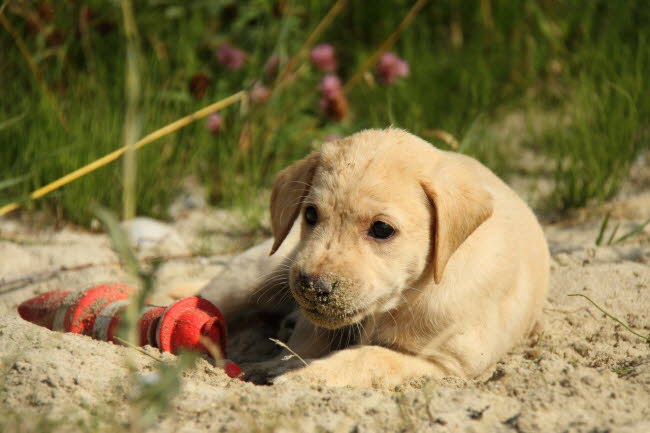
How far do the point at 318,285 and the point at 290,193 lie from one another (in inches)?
26.7

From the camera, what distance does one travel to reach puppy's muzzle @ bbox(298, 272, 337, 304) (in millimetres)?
2914

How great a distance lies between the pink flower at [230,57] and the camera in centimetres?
565

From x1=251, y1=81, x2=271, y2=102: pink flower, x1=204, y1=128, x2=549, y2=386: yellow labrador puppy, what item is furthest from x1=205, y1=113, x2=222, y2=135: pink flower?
x1=204, y1=128, x2=549, y2=386: yellow labrador puppy

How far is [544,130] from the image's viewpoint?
6027mm

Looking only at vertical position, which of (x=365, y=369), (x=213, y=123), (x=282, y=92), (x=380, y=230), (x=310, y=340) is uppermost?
(x=380, y=230)

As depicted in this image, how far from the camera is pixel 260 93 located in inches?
217

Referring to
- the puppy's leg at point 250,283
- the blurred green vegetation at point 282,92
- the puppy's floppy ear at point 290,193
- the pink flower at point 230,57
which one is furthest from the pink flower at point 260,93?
the puppy's floppy ear at point 290,193

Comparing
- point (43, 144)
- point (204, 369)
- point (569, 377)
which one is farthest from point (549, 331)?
point (43, 144)

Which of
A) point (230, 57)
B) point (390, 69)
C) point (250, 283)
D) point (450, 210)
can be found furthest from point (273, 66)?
point (450, 210)

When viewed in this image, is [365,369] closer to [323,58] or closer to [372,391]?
[372,391]

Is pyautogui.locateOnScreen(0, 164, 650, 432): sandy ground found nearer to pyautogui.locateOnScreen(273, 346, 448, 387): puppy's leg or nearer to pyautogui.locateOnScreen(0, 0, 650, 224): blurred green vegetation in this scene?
pyautogui.locateOnScreen(273, 346, 448, 387): puppy's leg

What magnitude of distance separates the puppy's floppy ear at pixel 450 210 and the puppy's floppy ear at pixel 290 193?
55 centimetres

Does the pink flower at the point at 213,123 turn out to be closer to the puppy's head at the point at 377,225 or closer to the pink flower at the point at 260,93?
the pink flower at the point at 260,93

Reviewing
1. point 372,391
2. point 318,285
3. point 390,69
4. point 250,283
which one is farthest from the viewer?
point 390,69
